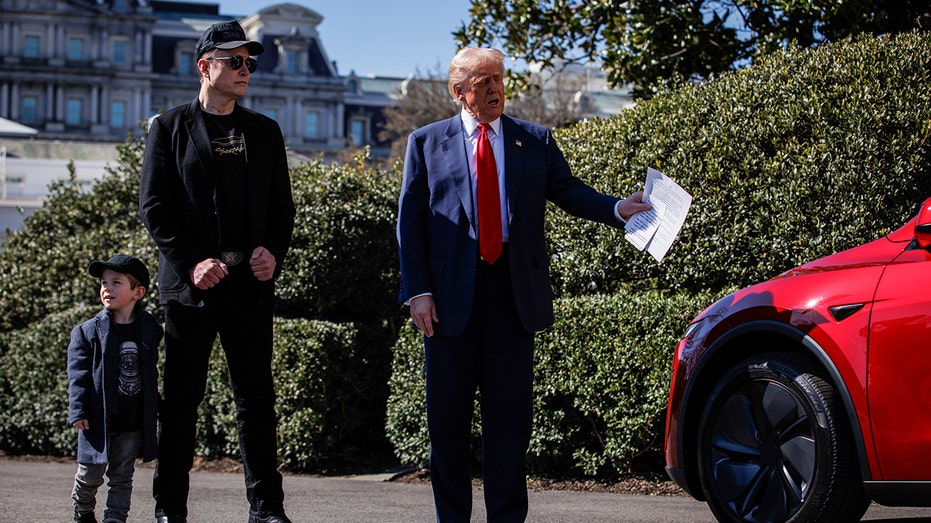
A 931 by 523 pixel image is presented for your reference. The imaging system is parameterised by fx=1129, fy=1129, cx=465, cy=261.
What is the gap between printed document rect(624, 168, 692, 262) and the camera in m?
4.22

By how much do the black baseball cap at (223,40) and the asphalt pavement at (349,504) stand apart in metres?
2.28

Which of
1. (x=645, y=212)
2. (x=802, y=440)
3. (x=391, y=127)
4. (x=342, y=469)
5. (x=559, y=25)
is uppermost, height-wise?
(x=391, y=127)

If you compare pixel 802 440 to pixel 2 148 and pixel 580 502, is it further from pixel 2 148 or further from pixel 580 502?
pixel 2 148

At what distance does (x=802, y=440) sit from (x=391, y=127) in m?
47.0

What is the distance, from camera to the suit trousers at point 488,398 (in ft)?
14.3

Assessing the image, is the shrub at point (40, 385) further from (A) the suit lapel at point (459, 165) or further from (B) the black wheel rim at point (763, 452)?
(B) the black wheel rim at point (763, 452)

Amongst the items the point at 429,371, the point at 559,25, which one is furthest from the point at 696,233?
the point at 559,25

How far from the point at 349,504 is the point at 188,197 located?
7.44 ft

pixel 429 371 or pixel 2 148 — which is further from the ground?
pixel 2 148

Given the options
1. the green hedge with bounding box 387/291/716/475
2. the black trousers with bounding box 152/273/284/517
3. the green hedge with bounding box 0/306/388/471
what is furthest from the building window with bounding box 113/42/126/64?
the black trousers with bounding box 152/273/284/517

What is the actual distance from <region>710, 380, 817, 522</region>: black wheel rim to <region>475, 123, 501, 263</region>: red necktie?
3.70 feet

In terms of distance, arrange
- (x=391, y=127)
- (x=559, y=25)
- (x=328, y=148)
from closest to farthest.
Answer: (x=559, y=25) < (x=391, y=127) < (x=328, y=148)

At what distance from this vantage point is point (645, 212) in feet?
14.3

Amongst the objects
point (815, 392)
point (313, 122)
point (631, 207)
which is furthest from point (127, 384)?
point (313, 122)
